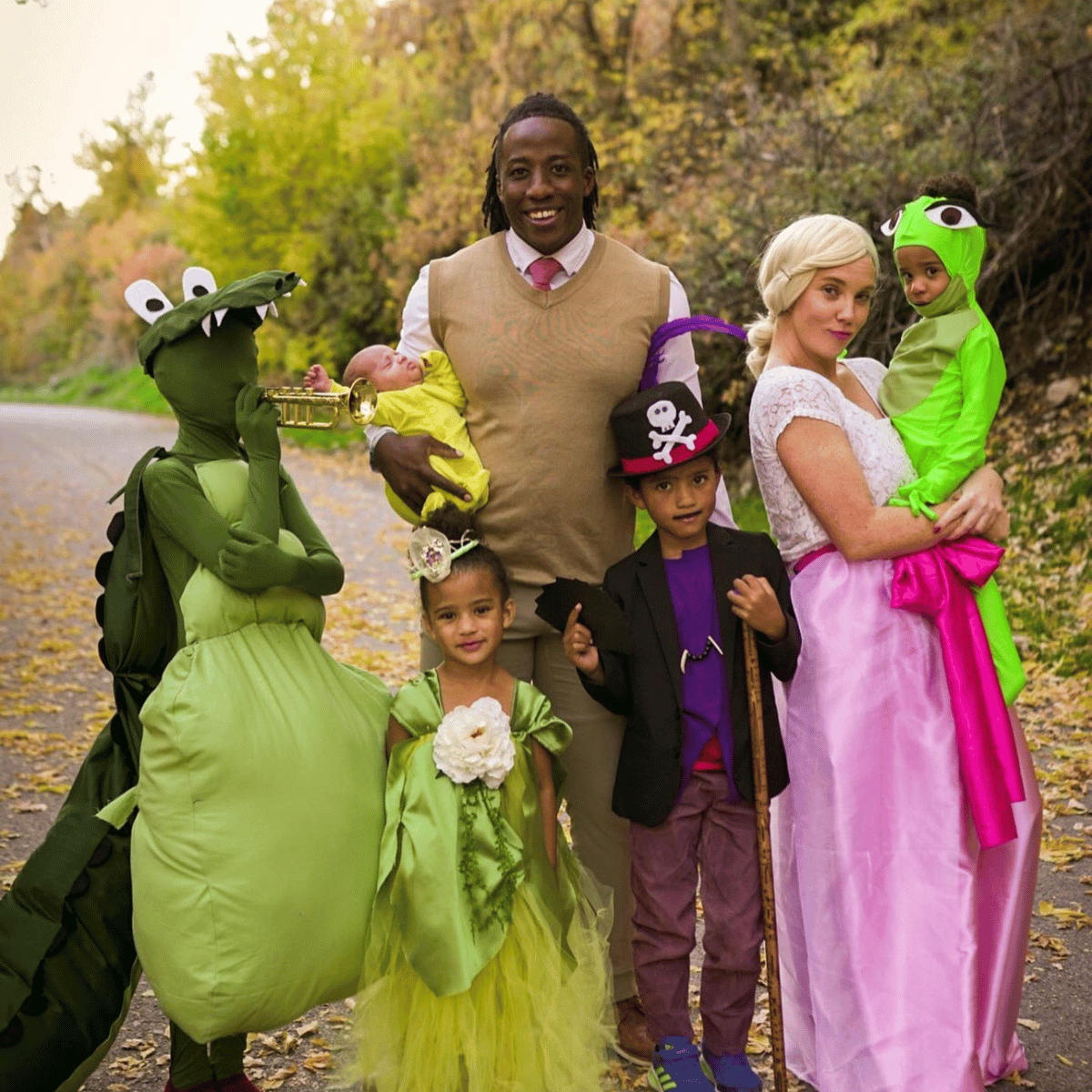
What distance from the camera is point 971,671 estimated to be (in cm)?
305

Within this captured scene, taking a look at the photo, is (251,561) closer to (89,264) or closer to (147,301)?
(147,301)

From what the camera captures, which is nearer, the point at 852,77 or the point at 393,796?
the point at 393,796

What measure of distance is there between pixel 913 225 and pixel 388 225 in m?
17.5

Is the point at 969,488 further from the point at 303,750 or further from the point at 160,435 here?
the point at 160,435

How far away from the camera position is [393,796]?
9.31ft

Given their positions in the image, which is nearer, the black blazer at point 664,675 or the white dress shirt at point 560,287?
the black blazer at point 664,675

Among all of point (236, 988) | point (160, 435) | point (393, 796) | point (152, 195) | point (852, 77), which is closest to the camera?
point (236, 988)

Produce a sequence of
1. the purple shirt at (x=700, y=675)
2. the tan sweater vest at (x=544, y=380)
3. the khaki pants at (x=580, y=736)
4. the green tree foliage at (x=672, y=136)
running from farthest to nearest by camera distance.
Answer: the green tree foliage at (x=672, y=136)
the khaki pants at (x=580, y=736)
the tan sweater vest at (x=544, y=380)
the purple shirt at (x=700, y=675)

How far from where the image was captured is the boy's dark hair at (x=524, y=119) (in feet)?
10.3

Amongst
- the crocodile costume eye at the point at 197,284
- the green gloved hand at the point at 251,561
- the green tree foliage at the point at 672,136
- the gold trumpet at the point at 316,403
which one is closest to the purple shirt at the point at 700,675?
the gold trumpet at the point at 316,403

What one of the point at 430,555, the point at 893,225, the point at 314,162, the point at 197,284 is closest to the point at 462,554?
the point at 430,555

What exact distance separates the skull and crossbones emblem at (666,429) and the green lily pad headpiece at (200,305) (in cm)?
92

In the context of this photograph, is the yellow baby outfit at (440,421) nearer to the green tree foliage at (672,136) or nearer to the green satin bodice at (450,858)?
the green satin bodice at (450,858)

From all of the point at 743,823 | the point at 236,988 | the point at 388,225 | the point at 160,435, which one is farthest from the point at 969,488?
the point at 160,435
